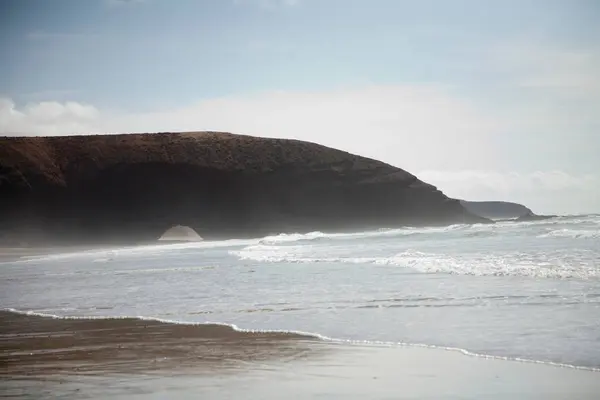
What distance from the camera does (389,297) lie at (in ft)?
40.7

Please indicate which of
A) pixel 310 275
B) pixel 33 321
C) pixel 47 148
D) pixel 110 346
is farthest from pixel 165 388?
pixel 47 148

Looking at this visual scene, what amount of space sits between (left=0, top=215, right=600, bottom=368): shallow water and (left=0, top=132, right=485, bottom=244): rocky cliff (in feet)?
149

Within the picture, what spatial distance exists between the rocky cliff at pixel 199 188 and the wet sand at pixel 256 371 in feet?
183

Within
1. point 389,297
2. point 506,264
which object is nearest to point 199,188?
point 506,264

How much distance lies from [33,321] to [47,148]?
207 ft

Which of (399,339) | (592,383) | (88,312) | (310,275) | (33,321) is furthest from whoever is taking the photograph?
(310,275)

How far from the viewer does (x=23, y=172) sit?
66062 mm

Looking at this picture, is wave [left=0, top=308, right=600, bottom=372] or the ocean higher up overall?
the ocean

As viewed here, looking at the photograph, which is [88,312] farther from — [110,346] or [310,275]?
[310,275]

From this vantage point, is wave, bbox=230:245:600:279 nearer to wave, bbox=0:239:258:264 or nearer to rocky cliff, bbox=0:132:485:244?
wave, bbox=0:239:258:264

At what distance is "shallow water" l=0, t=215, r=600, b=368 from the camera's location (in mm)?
8594

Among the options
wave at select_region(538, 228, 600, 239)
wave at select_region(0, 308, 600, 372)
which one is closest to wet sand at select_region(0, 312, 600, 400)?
wave at select_region(0, 308, 600, 372)

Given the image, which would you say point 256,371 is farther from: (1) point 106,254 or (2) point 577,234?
(1) point 106,254

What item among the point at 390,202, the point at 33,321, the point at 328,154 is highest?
the point at 328,154
